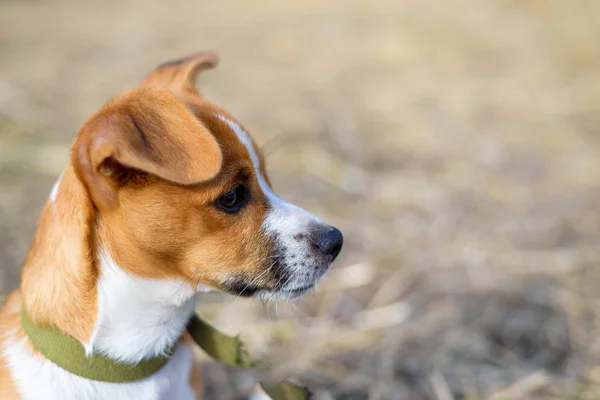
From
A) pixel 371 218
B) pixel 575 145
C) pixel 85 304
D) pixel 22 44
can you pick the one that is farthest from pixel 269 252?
pixel 22 44

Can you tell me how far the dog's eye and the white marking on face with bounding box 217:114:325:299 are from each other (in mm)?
115

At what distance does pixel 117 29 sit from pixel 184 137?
8072mm

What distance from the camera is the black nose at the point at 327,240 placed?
2891 mm

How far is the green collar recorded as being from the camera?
267cm

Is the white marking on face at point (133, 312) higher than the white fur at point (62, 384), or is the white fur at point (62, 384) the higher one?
the white marking on face at point (133, 312)

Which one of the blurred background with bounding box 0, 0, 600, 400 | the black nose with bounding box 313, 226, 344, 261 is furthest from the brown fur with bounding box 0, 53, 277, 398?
the blurred background with bounding box 0, 0, 600, 400

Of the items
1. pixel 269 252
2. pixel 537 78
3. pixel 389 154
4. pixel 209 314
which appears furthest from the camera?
pixel 537 78

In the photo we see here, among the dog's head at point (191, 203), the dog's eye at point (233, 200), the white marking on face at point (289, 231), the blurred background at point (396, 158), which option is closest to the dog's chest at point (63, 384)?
the dog's head at point (191, 203)

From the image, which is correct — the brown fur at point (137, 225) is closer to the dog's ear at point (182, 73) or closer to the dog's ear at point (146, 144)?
the dog's ear at point (146, 144)

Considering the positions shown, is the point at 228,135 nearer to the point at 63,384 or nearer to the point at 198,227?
the point at 198,227

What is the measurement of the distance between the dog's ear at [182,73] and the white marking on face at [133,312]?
2.91ft

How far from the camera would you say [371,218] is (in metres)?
5.76

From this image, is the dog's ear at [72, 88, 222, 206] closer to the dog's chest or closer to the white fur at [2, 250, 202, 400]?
the white fur at [2, 250, 202, 400]

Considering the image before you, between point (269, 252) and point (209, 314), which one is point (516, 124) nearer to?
point (209, 314)
